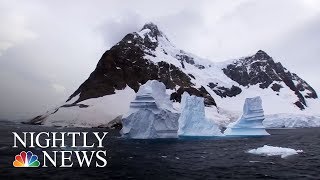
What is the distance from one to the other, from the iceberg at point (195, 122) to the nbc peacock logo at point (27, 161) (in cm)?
3921

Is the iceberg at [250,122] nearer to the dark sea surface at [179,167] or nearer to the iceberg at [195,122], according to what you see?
the iceberg at [195,122]

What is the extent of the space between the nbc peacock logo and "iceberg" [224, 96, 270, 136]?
49807 mm

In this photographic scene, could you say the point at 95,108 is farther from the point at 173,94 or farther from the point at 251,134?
the point at 251,134

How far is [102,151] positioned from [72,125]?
6651 cm

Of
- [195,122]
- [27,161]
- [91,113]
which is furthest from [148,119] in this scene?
[91,113]

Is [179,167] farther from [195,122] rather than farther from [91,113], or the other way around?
[91,113]

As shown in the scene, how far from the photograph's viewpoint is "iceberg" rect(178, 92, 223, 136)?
73.2m

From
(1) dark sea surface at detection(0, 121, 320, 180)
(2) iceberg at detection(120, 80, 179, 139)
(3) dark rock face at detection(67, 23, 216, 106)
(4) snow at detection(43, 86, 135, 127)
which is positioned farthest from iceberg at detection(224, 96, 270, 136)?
(3) dark rock face at detection(67, 23, 216, 106)

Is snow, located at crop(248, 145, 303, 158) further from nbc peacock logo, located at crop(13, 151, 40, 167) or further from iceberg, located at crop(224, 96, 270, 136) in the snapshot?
iceberg, located at crop(224, 96, 270, 136)

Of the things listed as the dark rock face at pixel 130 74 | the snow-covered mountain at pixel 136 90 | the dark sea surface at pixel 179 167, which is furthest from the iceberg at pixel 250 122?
the dark rock face at pixel 130 74

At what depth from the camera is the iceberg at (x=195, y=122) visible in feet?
240

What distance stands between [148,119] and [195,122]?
1441 cm

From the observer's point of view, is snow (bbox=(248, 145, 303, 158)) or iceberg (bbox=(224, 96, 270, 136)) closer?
snow (bbox=(248, 145, 303, 158))

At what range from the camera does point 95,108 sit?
387ft
